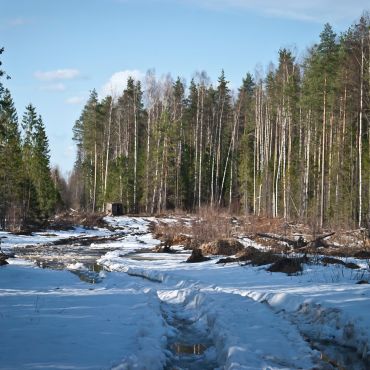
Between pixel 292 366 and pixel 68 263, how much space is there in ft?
44.7

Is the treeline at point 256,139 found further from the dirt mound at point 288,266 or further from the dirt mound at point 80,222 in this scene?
the dirt mound at point 288,266

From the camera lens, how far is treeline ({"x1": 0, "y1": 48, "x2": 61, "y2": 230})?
3412 centimetres

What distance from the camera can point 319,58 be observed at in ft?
107

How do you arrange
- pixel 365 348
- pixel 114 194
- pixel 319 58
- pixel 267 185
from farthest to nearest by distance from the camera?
1. pixel 114 194
2. pixel 267 185
3. pixel 319 58
4. pixel 365 348

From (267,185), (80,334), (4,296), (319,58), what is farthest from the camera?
(267,185)

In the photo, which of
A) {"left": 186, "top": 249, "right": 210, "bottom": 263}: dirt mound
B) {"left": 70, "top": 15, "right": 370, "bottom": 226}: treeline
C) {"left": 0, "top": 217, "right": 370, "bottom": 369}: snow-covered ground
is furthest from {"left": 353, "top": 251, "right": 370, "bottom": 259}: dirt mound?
{"left": 70, "top": 15, "right": 370, "bottom": 226}: treeline

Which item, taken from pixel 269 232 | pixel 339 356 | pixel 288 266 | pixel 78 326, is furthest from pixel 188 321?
pixel 269 232

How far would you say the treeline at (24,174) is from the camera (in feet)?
112

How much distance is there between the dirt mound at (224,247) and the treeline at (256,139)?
11.6m

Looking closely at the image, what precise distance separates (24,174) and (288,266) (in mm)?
30014

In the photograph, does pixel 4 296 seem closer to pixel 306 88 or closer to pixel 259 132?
pixel 306 88

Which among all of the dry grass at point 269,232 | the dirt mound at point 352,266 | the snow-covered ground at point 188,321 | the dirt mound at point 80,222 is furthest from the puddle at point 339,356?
the dirt mound at point 80,222

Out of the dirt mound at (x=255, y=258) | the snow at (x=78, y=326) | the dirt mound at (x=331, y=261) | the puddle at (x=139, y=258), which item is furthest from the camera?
the puddle at (x=139, y=258)

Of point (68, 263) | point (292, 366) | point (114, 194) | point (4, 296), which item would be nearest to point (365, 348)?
point (292, 366)
